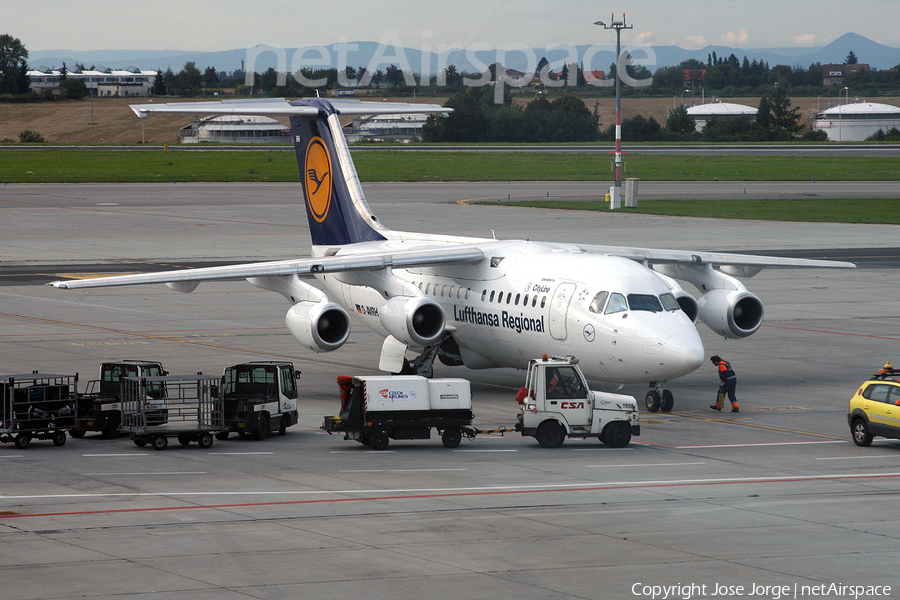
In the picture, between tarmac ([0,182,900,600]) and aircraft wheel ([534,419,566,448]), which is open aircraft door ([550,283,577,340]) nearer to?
tarmac ([0,182,900,600])

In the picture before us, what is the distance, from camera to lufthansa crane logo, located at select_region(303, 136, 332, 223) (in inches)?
1451

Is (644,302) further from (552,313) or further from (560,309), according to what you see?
(552,313)

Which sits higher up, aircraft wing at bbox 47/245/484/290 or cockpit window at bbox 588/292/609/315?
aircraft wing at bbox 47/245/484/290

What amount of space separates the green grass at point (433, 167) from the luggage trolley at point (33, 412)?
9158cm

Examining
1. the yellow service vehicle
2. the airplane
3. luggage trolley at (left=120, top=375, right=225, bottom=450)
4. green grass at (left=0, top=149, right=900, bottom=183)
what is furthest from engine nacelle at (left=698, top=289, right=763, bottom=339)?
green grass at (left=0, top=149, right=900, bottom=183)

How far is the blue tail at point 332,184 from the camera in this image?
3641cm

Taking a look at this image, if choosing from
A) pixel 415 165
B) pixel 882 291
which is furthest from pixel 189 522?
pixel 415 165

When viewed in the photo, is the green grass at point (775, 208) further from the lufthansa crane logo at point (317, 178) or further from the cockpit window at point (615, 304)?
the cockpit window at point (615, 304)

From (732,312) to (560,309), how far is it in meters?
6.36

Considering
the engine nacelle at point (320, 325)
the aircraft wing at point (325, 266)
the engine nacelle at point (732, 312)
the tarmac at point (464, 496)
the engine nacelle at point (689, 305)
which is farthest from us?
the engine nacelle at point (732, 312)

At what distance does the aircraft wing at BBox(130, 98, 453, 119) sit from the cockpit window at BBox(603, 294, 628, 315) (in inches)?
301

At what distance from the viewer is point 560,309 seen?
28.5 m

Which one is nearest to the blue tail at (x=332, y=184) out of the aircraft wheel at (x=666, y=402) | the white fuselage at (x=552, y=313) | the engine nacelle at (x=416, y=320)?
the white fuselage at (x=552, y=313)

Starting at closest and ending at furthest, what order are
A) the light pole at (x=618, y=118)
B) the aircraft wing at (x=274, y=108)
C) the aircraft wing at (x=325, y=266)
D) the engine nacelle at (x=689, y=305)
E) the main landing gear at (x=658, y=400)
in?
the main landing gear at (x=658, y=400) < the aircraft wing at (x=325, y=266) < the aircraft wing at (x=274, y=108) < the engine nacelle at (x=689, y=305) < the light pole at (x=618, y=118)
